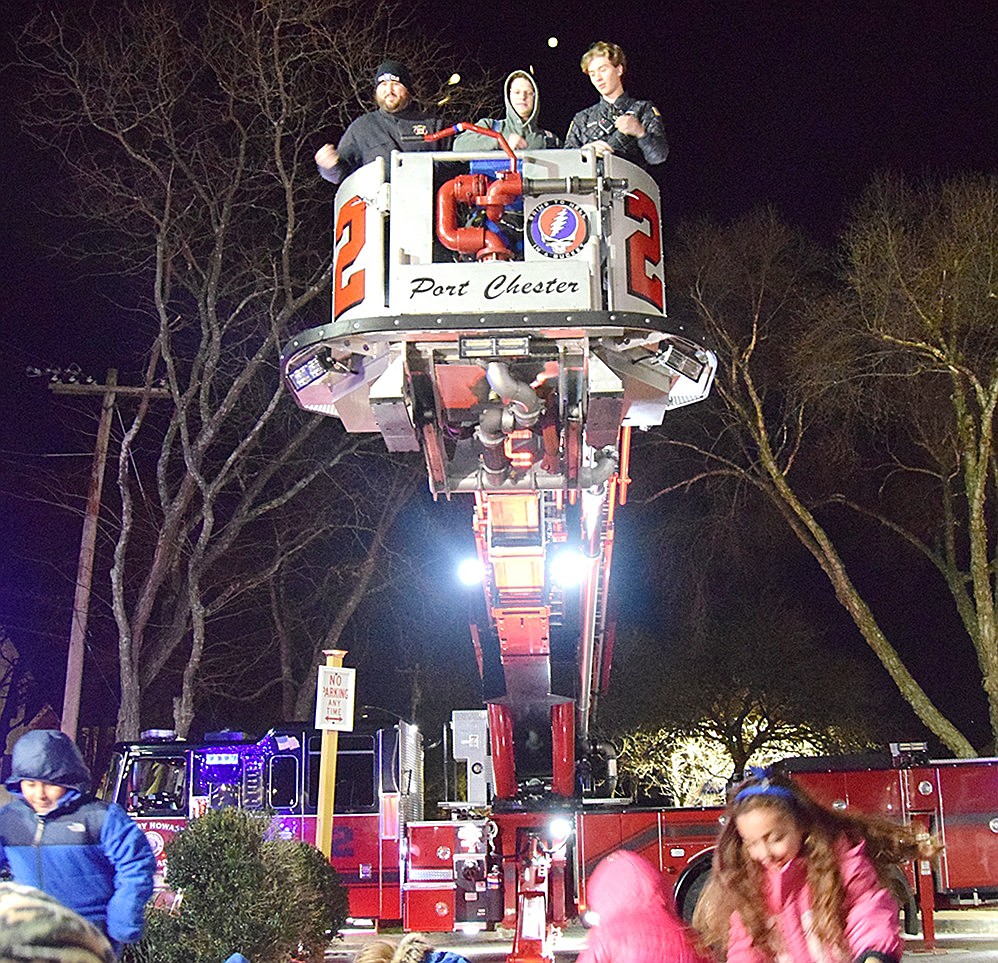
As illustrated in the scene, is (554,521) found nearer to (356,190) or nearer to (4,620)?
(356,190)

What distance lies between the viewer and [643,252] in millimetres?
6426

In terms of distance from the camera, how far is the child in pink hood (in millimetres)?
3590

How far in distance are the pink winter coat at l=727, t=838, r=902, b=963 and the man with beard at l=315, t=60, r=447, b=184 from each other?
4585 millimetres

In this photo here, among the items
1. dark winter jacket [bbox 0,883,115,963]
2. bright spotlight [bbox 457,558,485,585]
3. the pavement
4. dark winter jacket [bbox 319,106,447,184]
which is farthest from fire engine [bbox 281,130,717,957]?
the pavement

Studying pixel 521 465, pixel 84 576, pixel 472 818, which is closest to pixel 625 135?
pixel 521 465

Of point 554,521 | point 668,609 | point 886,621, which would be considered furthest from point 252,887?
point 886,621

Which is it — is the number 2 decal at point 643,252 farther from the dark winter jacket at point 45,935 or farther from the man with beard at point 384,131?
the dark winter jacket at point 45,935

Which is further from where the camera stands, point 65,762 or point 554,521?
point 554,521

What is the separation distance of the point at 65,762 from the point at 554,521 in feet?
13.9

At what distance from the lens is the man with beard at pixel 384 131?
6.91m

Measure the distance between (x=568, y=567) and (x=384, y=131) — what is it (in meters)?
3.90

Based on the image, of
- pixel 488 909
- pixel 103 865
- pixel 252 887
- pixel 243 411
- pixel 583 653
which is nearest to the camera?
pixel 103 865

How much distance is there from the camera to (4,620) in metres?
30.1

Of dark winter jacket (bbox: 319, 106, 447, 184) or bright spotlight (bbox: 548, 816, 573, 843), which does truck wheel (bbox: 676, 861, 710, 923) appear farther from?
dark winter jacket (bbox: 319, 106, 447, 184)
